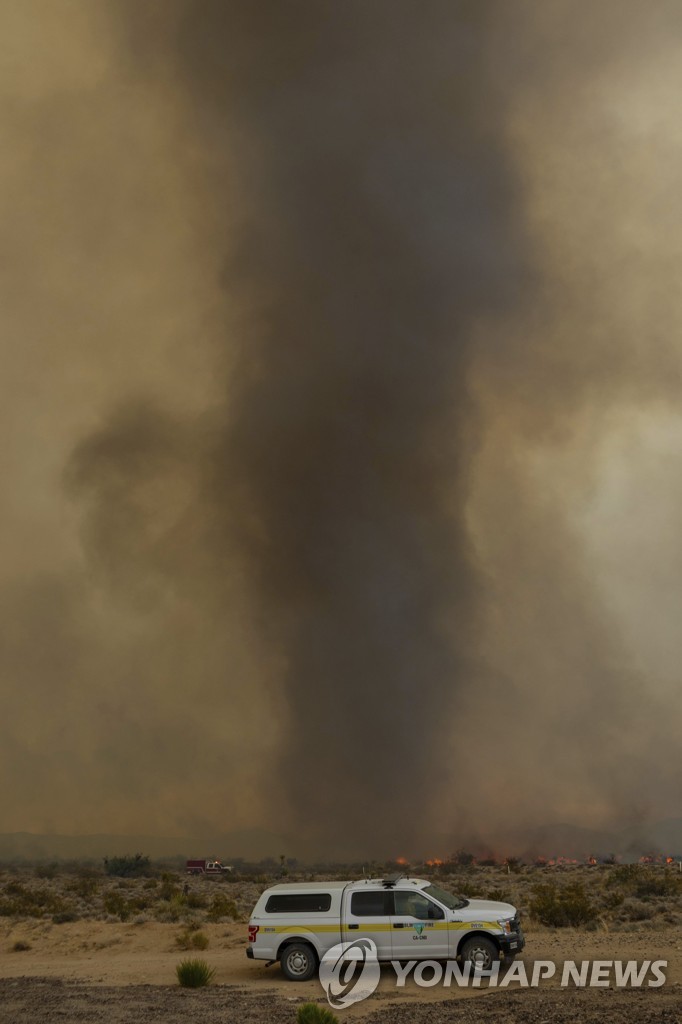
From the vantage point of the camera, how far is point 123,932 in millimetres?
32656

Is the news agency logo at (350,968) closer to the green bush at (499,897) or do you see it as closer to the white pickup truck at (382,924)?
the white pickup truck at (382,924)

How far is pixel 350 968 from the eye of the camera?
737 inches

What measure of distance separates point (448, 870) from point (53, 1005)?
149ft

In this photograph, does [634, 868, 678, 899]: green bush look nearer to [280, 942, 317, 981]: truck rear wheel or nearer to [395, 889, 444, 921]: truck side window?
[395, 889, 444, 921]: truck side window

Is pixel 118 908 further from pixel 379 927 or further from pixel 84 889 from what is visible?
pixel 379 927

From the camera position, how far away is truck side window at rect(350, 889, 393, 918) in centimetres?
1850

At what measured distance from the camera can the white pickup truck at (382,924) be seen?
1800cm

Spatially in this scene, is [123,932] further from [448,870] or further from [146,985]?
[448,870]

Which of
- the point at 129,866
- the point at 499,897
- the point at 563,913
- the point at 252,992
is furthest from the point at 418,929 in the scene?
the point at 129,866

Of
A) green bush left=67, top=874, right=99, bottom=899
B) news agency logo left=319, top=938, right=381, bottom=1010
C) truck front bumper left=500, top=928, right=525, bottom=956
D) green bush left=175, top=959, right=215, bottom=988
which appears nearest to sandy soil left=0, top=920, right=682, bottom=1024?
green bush left=175, top=959, right=215, bottom=988

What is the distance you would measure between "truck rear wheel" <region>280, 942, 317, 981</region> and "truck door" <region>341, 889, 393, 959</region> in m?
1.12

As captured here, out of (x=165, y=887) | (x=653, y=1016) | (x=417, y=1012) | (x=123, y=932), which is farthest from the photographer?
(x=165, y=887)

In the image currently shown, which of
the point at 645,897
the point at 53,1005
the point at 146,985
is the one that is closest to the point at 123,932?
the point at 146,985

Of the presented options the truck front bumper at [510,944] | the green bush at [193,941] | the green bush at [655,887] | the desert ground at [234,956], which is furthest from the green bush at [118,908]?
the truck front bumper at [510,944]
